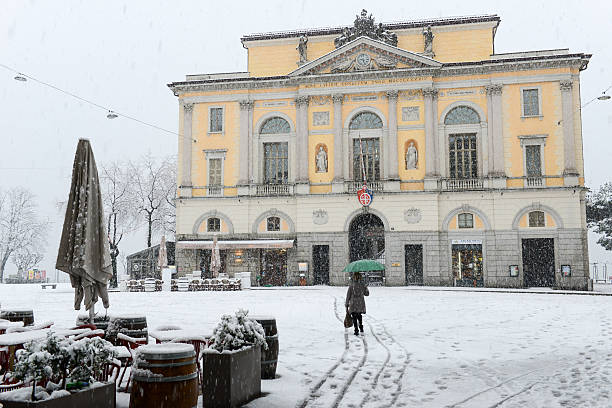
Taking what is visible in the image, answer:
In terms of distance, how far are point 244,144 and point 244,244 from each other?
263 inches

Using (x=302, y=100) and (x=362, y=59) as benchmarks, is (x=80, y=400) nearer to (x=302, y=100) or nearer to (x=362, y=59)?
(x=302, y=100)

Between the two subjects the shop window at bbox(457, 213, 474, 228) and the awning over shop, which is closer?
the shop window at bbox(457, 213, 474, 228)

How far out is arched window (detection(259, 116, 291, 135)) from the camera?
A: 1474 inches

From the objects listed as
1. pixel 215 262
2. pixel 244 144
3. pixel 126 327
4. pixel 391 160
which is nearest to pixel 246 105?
pixel 244 144

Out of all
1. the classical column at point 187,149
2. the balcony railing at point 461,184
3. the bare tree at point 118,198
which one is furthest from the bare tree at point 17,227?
the balcony railing at point 461,184

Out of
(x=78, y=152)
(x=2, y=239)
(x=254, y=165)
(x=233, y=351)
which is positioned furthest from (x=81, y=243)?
(x=2, y=239)

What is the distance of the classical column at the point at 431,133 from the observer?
34.7 meters

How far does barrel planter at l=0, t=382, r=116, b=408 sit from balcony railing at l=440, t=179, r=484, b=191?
102 ft

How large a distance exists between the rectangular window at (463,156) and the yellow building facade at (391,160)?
0.08 meters

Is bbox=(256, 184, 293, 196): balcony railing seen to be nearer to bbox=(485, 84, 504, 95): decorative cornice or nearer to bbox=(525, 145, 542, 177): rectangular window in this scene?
bbox=(485, 84, 504, 95): decorative cornice

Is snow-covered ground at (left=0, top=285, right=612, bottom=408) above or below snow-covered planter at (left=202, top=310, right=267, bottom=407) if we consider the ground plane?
below

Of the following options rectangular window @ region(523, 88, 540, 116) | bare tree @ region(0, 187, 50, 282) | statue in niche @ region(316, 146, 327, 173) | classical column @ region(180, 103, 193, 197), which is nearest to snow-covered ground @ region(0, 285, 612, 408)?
statue in niche @ region(316, 146, 327, 173)

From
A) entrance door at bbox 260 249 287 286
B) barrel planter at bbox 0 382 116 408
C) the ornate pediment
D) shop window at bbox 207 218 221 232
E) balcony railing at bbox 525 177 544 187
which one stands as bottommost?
barrel planter at bbox 0 382 116 408

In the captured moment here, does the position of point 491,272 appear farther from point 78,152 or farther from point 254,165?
point 78,152
